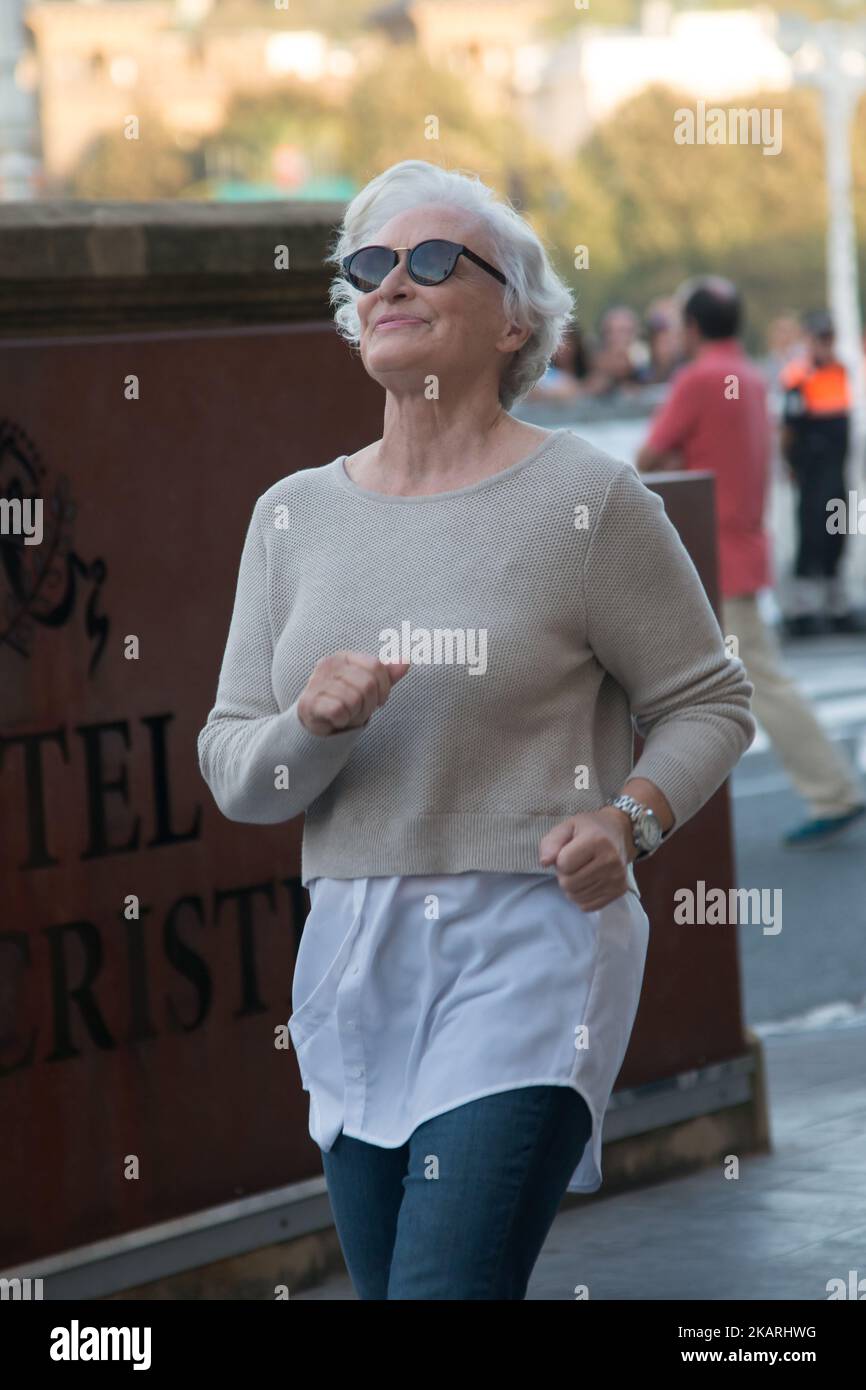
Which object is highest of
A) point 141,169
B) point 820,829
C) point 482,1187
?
point 141,169

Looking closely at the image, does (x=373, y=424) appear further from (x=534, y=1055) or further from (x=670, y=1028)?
(x=534, y=1055)

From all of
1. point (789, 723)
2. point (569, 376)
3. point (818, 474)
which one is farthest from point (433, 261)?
point (569, 376)

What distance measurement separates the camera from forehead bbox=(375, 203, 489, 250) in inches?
117

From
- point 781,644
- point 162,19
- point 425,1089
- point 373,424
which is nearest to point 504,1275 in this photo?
point 425,1089

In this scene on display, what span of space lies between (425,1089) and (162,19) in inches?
4555

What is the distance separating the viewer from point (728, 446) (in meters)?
A: 8.88

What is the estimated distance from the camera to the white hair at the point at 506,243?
3014mm

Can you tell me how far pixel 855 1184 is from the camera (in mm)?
5023

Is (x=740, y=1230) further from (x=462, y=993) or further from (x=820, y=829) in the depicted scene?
(x=820, y=829)

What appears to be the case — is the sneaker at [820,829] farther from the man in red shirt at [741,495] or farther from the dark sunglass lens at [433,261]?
the dark sunglass lens at [433,261]

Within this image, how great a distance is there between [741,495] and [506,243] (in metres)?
5.95

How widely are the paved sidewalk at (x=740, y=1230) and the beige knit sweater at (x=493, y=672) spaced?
5.71ft

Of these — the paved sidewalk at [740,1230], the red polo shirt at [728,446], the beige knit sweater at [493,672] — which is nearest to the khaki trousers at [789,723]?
the red polo shirt at [728,446]
